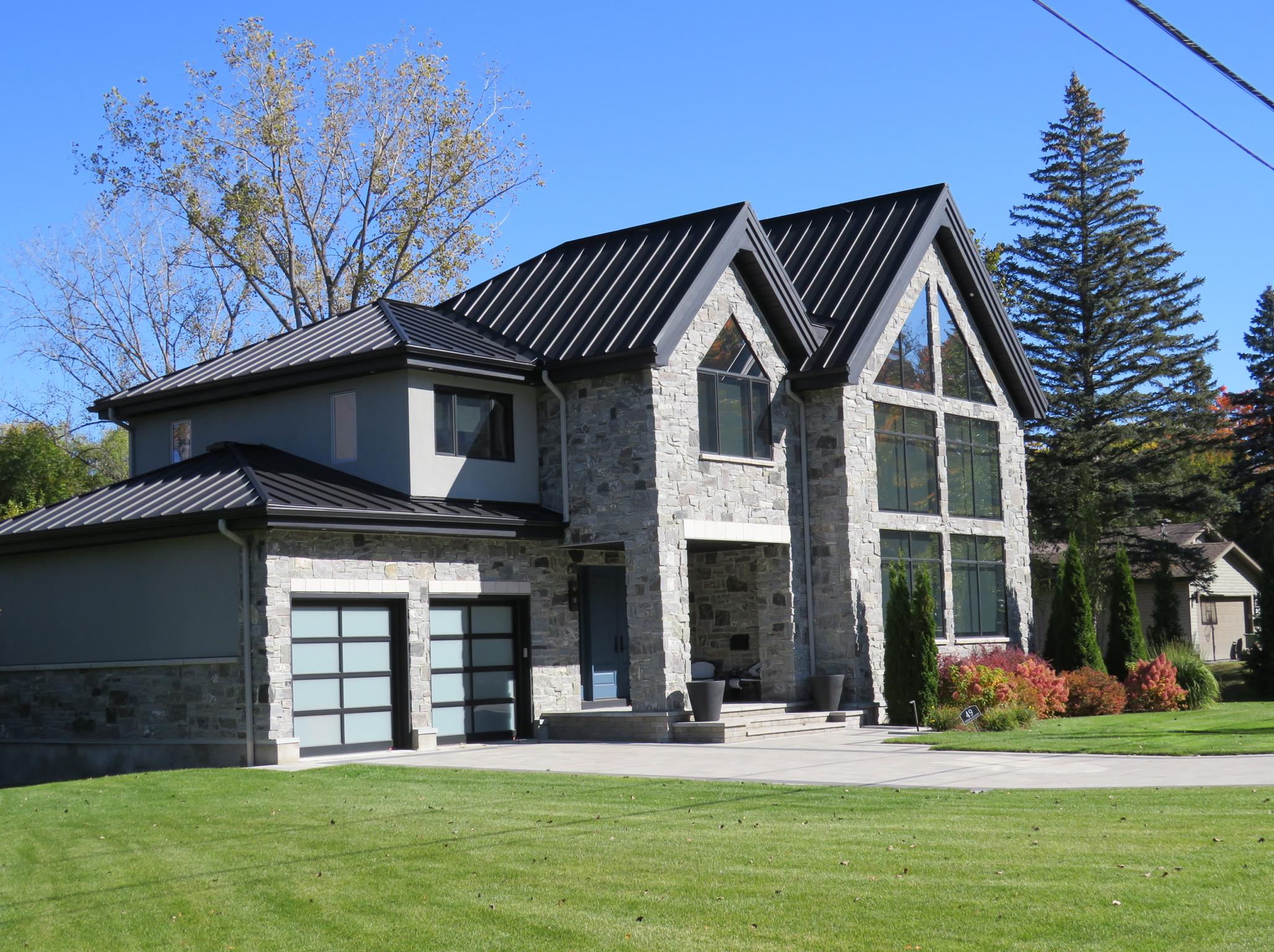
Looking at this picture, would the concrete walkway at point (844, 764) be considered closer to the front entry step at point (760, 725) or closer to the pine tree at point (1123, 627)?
the front entry step at point (760, 725)

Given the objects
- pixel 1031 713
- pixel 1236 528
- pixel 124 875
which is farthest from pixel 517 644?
pixel 1236 528

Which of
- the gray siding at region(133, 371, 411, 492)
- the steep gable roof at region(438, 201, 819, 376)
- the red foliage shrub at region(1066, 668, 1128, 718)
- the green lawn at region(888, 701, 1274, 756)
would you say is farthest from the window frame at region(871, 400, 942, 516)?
the gray siding at region(133, 371, 411, 492)

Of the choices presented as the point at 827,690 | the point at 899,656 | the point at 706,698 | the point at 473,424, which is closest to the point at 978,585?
the point at 899,656

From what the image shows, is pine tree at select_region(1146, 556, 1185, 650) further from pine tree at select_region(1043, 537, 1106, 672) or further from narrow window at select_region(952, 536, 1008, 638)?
narrow window at select_region(952, 536, 1008, 638)

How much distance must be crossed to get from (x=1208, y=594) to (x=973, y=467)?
20.6 m

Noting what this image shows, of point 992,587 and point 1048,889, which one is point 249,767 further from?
point 992,587

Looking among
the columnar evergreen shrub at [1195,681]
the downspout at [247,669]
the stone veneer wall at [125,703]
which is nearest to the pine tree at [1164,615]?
the columnar evergreen shrub at [1195,681]

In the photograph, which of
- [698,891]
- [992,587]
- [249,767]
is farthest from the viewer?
[992,587]

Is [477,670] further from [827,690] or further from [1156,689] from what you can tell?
[1156,689]

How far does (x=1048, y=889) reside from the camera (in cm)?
802

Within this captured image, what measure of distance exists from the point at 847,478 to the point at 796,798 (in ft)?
37.4

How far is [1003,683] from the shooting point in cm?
2220

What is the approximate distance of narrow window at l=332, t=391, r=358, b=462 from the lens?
2148 cm

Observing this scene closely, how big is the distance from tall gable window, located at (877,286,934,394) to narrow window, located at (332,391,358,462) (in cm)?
973
